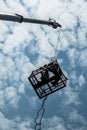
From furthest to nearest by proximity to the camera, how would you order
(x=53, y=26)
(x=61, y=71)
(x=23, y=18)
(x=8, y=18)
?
(x=53, y=26) → (x=61, y=71) → (x=23, y=18) → (x=8, y=18)

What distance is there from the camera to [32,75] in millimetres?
20766

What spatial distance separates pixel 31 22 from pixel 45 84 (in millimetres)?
3748

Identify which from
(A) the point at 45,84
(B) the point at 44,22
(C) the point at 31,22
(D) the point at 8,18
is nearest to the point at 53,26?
(B) the point at 44,22

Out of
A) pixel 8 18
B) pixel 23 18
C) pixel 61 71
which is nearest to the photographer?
pixel 8 18

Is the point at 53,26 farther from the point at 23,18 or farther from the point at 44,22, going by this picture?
the point at 23,18

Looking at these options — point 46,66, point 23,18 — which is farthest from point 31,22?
point 46,66

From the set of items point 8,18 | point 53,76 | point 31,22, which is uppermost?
point 8,18

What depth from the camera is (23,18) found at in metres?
19.4

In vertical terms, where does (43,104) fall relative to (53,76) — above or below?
below

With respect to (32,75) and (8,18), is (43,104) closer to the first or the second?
(32,75)

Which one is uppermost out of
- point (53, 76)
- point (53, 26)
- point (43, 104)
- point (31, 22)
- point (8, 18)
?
point (8, 18)

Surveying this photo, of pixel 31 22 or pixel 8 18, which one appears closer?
pixel 8 18

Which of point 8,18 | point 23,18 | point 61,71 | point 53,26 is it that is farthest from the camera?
point 53,26

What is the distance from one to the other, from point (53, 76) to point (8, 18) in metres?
5.14
